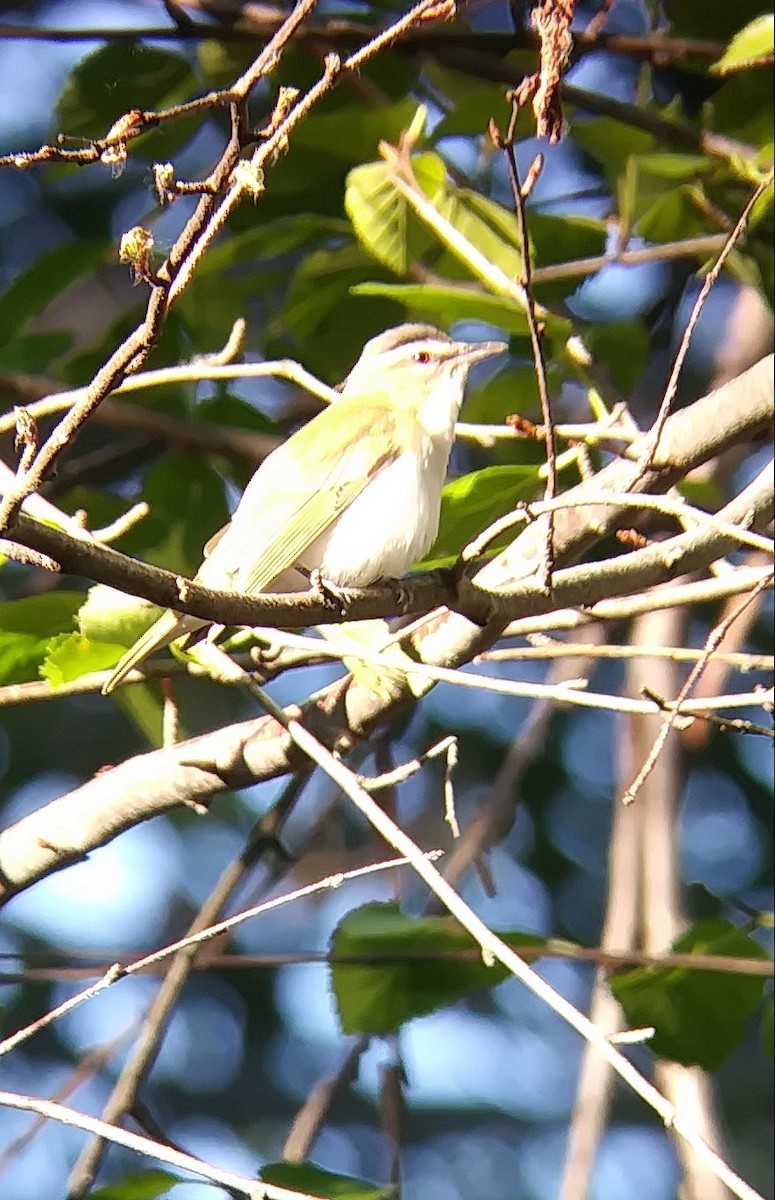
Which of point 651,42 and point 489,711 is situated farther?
point 489,711

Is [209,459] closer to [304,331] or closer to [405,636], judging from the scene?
[304,331]

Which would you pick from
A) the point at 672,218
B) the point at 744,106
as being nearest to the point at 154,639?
the point at 672,218

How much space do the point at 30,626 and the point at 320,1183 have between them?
0.85 m

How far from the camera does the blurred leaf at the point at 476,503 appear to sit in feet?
6.81

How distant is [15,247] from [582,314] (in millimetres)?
1693

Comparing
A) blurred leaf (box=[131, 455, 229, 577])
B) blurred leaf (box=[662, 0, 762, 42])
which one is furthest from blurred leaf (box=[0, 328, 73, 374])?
blurred leaf (box=[662, 0, 762, 42])

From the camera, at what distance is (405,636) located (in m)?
2.12

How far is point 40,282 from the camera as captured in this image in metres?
2.76

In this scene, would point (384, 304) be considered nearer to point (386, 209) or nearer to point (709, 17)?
point (386, 209)

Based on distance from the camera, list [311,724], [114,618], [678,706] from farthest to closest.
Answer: [311,724] → [114,618] → [678,706]

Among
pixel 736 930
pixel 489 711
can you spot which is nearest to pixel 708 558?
pixel 736 930

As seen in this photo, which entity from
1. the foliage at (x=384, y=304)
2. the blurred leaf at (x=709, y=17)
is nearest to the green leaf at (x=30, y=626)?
the foliage at (x=384, y=304)

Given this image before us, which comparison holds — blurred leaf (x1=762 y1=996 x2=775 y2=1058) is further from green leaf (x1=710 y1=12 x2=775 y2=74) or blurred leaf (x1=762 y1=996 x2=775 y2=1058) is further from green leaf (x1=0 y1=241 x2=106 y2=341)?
green leaf (x1=0 y1=241 x2=106 y2=341)

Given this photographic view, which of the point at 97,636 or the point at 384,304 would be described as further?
the point at 384,304
